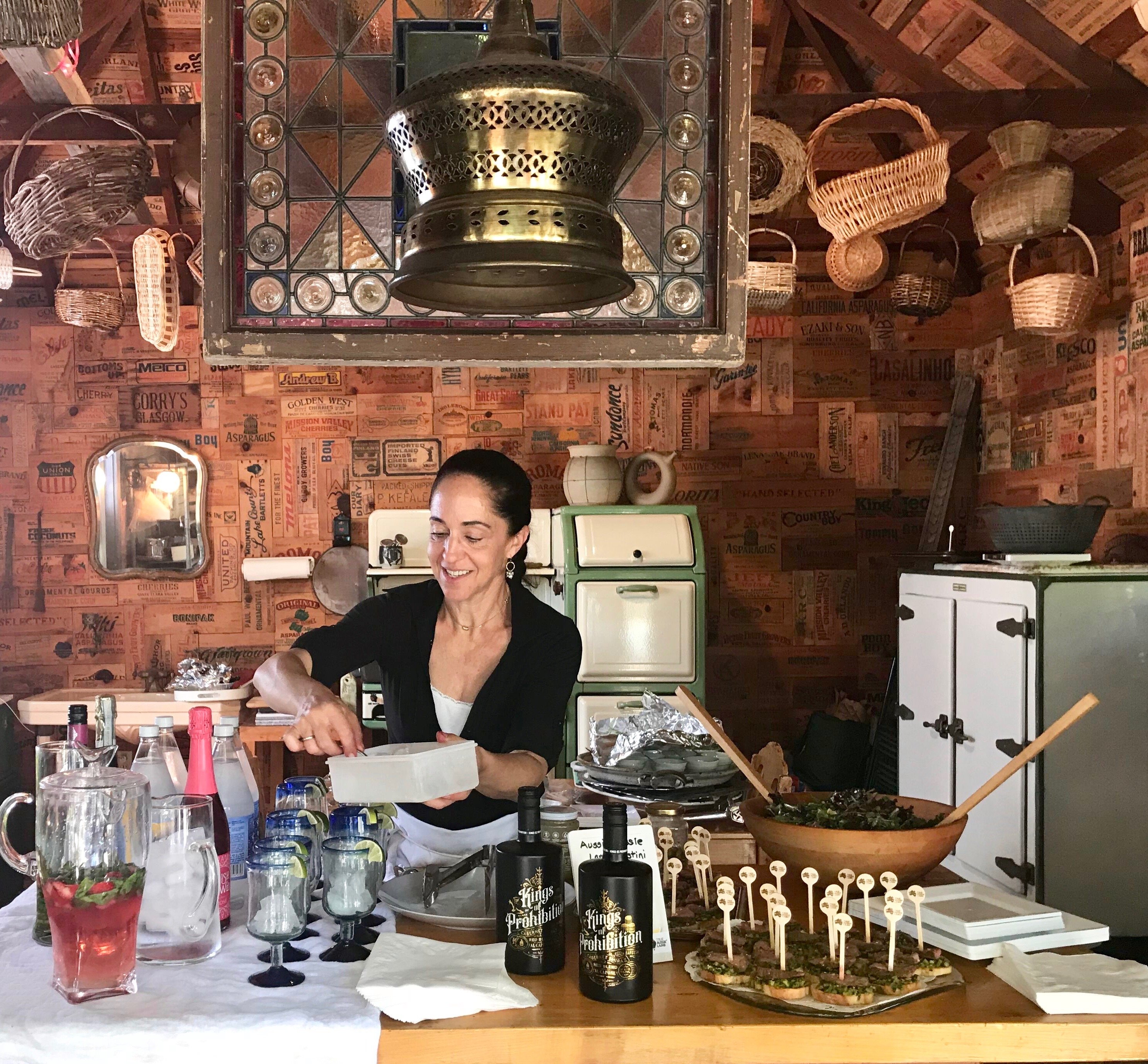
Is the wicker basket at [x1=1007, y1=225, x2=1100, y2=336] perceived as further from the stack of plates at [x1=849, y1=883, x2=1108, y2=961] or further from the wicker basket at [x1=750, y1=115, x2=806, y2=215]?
the stack of plates at [x1=849, y1=883, x2=1108, y2=961]

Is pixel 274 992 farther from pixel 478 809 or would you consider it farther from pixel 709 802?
pixel 709 802

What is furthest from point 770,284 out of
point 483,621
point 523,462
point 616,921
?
point 616,921

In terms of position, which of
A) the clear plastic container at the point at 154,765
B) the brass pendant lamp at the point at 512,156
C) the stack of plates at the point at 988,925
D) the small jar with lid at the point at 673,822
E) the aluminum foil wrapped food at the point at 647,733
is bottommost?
the stack of plates at the point at 988,925

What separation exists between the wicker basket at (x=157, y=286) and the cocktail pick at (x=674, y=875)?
3.29m

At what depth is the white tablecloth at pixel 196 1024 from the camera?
1.34 metres

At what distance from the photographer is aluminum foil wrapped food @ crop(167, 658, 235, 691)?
5121 millimetres

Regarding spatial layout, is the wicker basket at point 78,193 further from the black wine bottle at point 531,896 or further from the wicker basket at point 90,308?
the black wine bottle at point 531,896

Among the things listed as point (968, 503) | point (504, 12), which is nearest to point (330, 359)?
point (504, 12)

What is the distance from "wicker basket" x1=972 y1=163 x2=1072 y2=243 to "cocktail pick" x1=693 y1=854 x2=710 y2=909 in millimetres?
2660

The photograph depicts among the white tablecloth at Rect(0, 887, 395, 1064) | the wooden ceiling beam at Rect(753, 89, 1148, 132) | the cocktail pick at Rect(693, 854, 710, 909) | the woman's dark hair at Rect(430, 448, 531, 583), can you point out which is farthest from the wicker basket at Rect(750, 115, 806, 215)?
the white tablecloth at Rect(0, 887, 395, 1064)

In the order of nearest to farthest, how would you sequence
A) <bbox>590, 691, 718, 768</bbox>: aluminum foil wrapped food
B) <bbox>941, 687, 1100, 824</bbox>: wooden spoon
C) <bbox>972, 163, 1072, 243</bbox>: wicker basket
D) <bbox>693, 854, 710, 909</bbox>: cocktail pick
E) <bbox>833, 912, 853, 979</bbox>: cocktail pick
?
1. <bbox>833, 912, 853, 979</bbox>: cocktail pick
2. <bbox>941, 687, 1100, 824</bbox>: wooden spoon
3. <bbox>693, 854, 710, 909</bbox>: cocktail pick
4. <bbox>590, 691, 718, 768</bbox>: aluminum foil wrapped food
5. <bbox>972, 163, 1072, 243</bbox>: wicker basket

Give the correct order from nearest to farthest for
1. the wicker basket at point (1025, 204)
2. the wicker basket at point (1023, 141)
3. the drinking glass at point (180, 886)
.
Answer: the drinking glass at point (180, 886)
the wicker basket at point (1025, 204)
the wicker basket at point (1023, 141)

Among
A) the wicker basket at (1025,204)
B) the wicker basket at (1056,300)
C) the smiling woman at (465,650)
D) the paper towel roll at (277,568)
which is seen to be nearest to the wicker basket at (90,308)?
the paper towel roll at (277,568)

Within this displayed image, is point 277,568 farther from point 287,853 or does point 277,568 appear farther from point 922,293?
point 287,853
